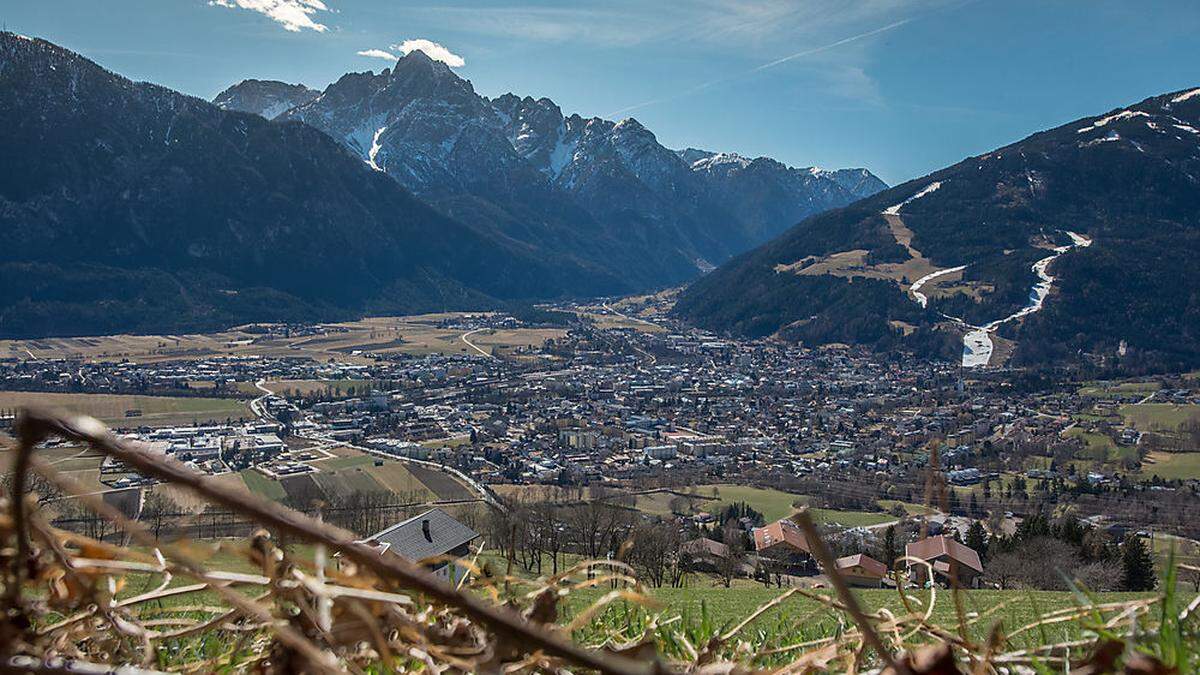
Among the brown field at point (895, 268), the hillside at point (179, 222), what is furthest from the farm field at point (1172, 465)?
the hillside at point (179, 222)

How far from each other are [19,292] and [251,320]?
1212 inches

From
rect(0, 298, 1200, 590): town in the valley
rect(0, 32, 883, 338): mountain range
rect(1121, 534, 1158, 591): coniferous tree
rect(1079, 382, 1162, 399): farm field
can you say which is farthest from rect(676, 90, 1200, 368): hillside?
rect(1121, 534, 1158, 591): coniferous tree

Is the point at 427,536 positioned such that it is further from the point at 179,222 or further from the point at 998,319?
the point at 179,222

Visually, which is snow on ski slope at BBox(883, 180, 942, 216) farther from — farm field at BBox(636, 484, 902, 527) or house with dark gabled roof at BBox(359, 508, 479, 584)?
house with dark gabled roof at BBox(359, 508, 479, 584)

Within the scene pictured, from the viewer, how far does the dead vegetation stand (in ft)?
1.88

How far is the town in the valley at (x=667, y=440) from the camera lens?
24.6 m

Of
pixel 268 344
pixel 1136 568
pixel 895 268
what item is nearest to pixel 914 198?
pixel 895 268

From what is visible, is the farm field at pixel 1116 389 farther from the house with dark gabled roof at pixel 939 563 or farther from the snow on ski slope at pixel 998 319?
the house with dark gabled roof at pixel 939 563

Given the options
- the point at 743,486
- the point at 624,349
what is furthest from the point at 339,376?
the point at 743,486

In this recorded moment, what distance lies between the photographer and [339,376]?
3179 inches

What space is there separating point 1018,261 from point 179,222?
135 meters

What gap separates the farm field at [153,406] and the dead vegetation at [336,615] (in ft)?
197

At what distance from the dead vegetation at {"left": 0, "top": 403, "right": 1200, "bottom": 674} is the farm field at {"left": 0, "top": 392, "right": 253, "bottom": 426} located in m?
60.0

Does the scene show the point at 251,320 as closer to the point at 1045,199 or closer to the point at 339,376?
the point at 339,376
